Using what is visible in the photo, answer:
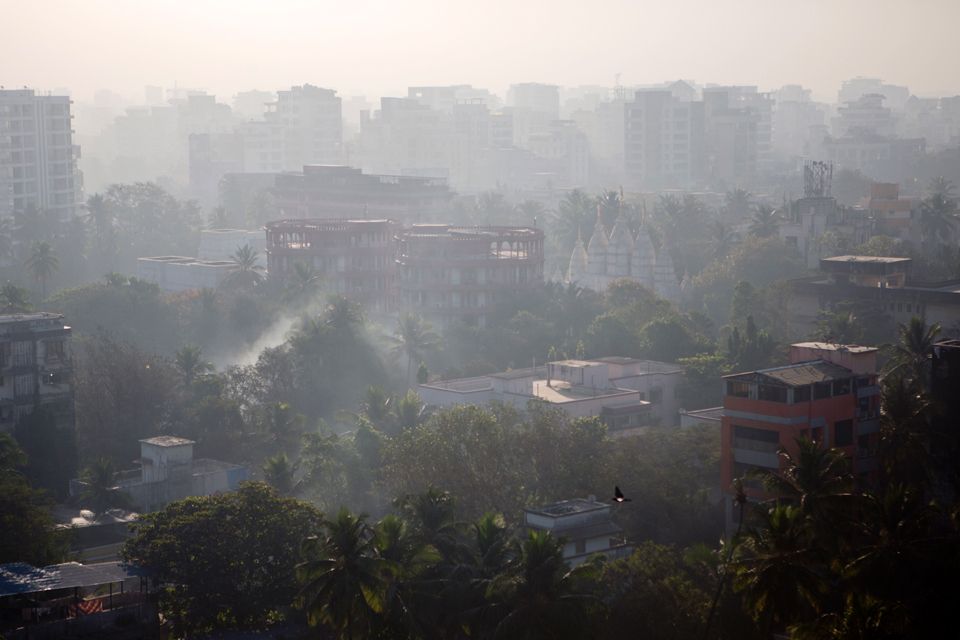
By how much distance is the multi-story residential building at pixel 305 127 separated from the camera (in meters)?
118

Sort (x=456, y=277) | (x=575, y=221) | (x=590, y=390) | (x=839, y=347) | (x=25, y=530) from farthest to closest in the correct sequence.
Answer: (x=575, y=221) < (x=456, y=277) < (x=590, y=390) < (x=839, y=347) < (x=25, y=530)

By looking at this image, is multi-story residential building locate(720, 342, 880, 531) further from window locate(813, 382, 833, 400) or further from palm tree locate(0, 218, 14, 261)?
palm tree locate(0, 218, 14, 261)

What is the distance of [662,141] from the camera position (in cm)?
11919

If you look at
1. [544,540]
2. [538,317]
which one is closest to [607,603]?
[544,540]

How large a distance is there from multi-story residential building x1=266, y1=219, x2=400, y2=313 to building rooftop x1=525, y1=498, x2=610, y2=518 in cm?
2588

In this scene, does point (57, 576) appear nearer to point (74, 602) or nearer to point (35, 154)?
point (74, 602)

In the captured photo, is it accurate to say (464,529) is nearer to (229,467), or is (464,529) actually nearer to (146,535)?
(146,535)


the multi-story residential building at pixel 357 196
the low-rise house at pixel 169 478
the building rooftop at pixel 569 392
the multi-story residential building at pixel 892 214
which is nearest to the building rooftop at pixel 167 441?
the low-rise house at pixel 169 478

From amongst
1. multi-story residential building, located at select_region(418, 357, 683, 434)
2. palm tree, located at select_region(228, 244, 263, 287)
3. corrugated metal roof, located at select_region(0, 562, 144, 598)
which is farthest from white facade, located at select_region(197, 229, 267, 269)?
corrugated metal roof, located at select_region(0, 562, 144, 598)

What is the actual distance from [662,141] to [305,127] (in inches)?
1088

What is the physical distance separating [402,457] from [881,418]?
31.6ft

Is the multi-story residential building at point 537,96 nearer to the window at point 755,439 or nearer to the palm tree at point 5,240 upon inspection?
the palm tree at point 5,240

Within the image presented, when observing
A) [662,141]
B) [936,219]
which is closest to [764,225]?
[936,219]

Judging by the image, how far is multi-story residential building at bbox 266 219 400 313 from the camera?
52.6 m
